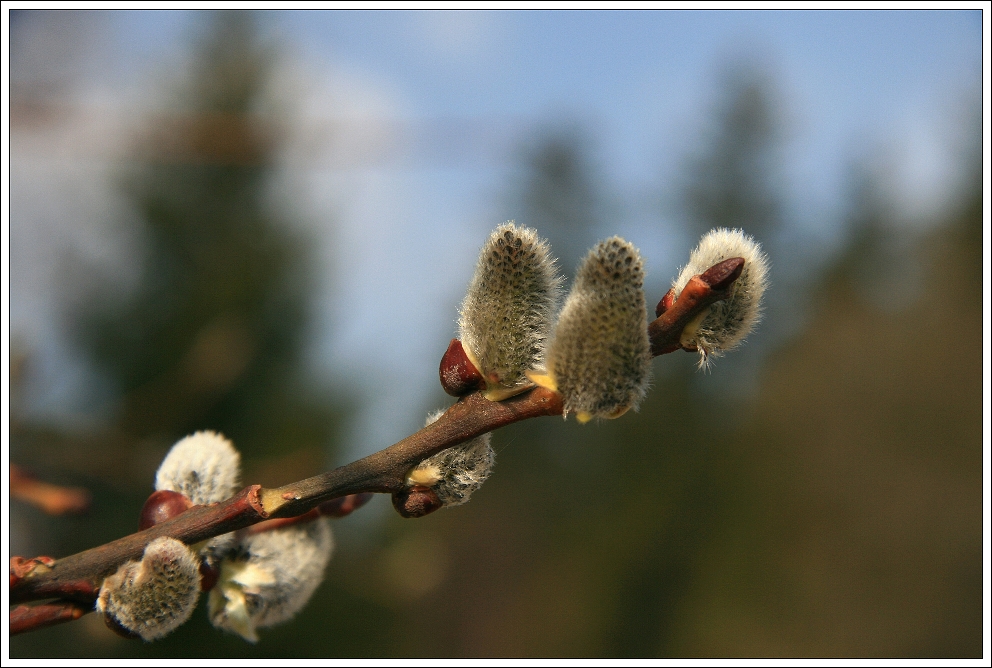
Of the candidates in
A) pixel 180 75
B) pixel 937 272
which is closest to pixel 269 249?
pixel 180 75

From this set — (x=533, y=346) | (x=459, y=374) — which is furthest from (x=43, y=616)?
(x=533, y=346)

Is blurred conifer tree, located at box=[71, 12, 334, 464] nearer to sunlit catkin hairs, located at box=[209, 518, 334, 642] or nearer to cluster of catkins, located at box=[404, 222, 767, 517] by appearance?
sunlit catkin hairs, located at box=[209, 518, 334, 642]

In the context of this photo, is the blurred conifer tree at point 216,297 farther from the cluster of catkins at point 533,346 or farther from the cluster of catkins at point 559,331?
the cluster of catkins at point 559,331

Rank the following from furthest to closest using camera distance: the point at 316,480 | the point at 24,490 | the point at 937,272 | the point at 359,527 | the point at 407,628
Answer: the point at 937,272 → the point at 407,628 → the point at 359,527 → the point at 24,490 → the point at 316,480

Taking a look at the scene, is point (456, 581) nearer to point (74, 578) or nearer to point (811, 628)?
point (811, 628)

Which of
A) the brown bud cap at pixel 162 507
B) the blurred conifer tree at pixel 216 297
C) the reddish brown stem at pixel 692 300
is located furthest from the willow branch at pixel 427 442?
the blurred conifer tree at pixel 216 297

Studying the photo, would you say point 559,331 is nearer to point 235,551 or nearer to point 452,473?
point 452,473
